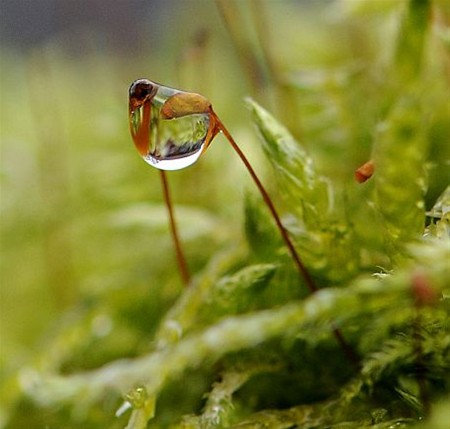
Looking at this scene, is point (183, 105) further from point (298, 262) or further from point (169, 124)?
point (298, 262)

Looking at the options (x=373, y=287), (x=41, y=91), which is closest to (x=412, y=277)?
(x=373, y=287)

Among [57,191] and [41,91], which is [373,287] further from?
[41,91]

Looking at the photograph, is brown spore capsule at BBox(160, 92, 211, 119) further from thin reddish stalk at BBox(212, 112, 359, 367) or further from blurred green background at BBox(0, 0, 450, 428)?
blurred green background at BBox(0, 0, 450, 428)

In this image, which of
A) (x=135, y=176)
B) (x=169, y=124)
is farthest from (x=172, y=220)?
(x=135, y=176)

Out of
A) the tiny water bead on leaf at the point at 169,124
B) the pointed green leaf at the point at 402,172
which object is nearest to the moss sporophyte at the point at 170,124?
the tiny water bead on leaf at the point at 169,124

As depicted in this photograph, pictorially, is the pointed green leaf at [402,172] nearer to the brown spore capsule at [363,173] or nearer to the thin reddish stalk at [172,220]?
the brown spore capsule at [363,173]

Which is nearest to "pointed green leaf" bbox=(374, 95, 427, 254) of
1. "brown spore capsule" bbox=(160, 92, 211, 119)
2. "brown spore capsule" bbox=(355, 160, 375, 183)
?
"brown spore capsule" bbox=(355, 160, 375, 183)

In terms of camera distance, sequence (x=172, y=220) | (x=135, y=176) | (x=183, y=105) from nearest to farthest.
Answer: (x=183, y=105), (x=172, y=220), (x=135, y=176)
